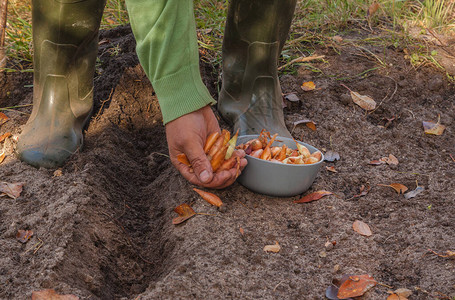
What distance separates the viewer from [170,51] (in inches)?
62.9

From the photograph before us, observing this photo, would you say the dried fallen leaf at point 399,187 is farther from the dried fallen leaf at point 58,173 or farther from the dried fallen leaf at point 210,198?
the dried fallen leaf at point 58,173

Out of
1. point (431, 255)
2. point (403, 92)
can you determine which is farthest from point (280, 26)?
point (431, 255)

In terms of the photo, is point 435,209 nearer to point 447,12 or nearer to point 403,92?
point 403,92

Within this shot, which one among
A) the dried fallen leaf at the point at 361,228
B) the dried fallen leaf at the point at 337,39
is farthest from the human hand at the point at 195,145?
the dried fallen leaf at the point at 337,39

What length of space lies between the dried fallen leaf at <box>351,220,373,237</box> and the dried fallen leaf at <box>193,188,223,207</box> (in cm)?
52

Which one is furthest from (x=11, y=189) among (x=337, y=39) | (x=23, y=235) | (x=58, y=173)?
(x=337, y=39)

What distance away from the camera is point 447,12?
3.38 m

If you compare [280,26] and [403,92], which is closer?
[280,26]

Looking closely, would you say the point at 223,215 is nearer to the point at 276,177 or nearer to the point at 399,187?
the point at 276,177

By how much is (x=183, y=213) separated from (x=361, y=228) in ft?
2.22

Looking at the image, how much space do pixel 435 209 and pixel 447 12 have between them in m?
2.03

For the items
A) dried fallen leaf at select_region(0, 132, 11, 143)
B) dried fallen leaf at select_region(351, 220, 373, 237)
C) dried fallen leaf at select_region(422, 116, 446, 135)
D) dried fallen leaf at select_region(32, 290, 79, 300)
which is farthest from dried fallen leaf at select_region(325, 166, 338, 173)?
dried fallen leaf at select_region(0, 132, 11, 143)

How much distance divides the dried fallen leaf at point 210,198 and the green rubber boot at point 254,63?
53 cm

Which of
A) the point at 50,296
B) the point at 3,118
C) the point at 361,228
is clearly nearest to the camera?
the point at 50,296
